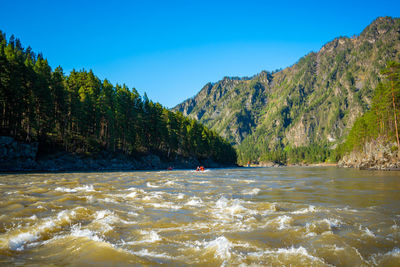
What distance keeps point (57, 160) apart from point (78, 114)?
40.2 feet

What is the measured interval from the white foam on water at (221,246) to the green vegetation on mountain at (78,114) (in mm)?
42106

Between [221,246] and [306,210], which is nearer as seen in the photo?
[221,246]

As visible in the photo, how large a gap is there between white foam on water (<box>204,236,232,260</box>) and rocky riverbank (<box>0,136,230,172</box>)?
3734 cm

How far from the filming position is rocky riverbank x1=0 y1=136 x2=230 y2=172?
32588 millimetres

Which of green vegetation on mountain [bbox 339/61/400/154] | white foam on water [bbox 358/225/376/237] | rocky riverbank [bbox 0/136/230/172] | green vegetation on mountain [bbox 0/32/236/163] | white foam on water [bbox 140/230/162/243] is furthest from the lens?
green vegetation on mountain [bbox 339/61/400/154]

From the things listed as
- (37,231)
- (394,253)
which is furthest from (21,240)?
(394,253)

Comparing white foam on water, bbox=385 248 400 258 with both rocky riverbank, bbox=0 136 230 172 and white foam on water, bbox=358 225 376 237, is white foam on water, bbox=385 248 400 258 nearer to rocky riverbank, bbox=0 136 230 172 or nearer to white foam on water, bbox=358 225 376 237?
white foam on water, bbox=358 225 376 237

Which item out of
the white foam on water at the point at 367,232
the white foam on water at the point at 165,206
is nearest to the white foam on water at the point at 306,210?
the white foam on water at the point at 367,232

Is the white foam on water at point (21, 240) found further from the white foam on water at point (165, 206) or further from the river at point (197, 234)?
the white foam on water at point (165, 206)

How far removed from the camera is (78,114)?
4822cm

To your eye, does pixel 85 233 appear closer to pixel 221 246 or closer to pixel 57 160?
pixel 221 246

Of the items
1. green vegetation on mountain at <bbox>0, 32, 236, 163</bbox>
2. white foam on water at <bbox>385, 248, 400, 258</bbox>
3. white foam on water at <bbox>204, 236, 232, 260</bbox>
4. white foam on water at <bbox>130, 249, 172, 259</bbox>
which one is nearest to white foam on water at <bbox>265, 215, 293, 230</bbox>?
white foam on water at <bbox>204, 236, 232, 260</bbox>

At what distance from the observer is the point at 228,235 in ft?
20.9

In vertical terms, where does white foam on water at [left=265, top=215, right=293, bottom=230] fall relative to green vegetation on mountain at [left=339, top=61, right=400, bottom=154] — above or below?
below
